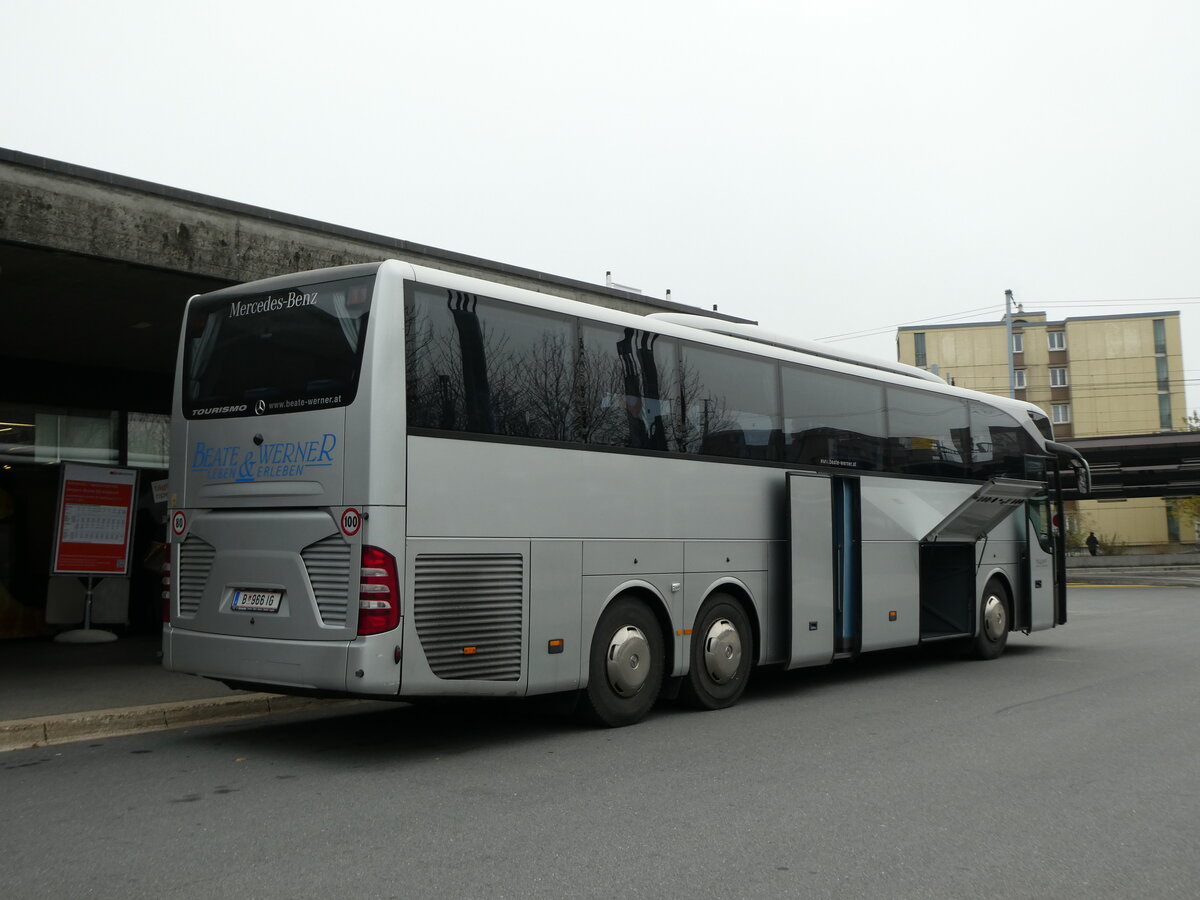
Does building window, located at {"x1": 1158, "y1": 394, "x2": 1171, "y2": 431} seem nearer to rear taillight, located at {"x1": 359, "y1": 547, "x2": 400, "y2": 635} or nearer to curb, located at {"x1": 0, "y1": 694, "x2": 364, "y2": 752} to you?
curb, located at {"x1": 0, "y1": 694, "x2": 364, "y2": 752}

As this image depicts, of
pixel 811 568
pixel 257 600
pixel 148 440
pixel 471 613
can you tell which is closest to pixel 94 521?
pixel 148 440

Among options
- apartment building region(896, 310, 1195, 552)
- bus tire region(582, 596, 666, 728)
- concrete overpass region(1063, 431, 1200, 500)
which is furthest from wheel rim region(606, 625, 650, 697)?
apartment building region(896, 310, 1195, 552)

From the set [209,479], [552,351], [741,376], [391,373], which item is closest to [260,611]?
[209,479]

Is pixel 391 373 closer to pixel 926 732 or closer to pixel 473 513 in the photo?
pixel 473 513

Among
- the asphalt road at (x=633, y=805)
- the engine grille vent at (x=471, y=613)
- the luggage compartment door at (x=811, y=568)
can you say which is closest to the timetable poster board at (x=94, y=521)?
the asphalt road at (x=633, y=805)

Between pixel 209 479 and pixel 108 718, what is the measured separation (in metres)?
2.22

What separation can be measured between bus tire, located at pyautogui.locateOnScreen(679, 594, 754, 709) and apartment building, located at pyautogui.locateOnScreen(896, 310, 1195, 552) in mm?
73061

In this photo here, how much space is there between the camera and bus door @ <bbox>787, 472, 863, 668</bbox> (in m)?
11.6

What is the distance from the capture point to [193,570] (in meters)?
8.87

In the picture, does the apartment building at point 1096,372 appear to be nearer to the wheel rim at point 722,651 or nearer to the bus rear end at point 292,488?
the wheel rim at point 722,651

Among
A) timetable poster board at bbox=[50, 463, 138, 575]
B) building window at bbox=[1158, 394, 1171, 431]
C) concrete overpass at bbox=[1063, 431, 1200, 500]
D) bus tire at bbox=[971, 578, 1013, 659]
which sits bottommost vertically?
bus tire at bbox=[971, 578, 1013, 659]

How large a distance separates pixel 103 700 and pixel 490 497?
13.9 ft

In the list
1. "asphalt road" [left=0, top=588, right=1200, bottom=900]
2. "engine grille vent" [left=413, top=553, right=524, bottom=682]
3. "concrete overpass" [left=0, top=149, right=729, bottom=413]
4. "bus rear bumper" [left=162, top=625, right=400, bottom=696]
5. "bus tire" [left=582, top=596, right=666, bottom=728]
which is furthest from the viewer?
"concrete overpass" [left=0, top=149, right=729, bottom=413]

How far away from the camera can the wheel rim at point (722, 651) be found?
10.7 metres
